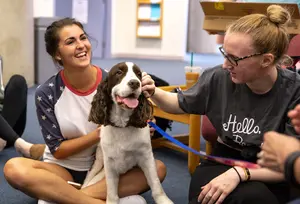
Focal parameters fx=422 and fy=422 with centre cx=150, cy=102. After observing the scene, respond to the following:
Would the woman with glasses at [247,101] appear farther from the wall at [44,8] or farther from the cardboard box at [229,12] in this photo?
the wall at [44,8]

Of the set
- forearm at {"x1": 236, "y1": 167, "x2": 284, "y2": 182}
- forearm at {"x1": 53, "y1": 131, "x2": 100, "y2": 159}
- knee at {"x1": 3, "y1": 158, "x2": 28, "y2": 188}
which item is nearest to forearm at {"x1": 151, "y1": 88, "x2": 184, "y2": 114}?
forearm at {"x1": 53, "y1": 131, "x2": 100, "y2": 159}

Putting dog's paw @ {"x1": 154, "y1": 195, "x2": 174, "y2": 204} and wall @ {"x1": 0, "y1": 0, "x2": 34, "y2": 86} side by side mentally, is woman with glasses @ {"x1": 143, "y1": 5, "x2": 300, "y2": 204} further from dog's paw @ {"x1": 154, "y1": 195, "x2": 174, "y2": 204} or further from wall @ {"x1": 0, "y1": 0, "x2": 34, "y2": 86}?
wall @ {"x1": 0, "y1": 0, "x2": 34, "y2": 86}

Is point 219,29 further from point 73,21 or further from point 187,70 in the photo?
point 73,21

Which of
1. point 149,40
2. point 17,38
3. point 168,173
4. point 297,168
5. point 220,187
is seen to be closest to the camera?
point 297,168

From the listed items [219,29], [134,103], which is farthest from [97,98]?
[219,29]

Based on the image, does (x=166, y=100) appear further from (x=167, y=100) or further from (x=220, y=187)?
(x=220, y=187)

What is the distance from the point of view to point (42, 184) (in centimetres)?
196

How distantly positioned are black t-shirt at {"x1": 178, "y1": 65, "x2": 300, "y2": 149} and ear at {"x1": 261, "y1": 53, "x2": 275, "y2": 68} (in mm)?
109

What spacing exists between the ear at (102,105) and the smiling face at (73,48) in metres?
0.29

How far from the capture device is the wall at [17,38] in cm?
536

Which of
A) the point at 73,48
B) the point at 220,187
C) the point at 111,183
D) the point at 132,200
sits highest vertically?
the point at 73,48

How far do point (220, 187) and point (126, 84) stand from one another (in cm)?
55

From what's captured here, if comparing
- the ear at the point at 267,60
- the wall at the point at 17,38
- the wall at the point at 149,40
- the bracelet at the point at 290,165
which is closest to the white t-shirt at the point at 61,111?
the ear at the point at 267,60

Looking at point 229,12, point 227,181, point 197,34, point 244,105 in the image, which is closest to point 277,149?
point 227,181
